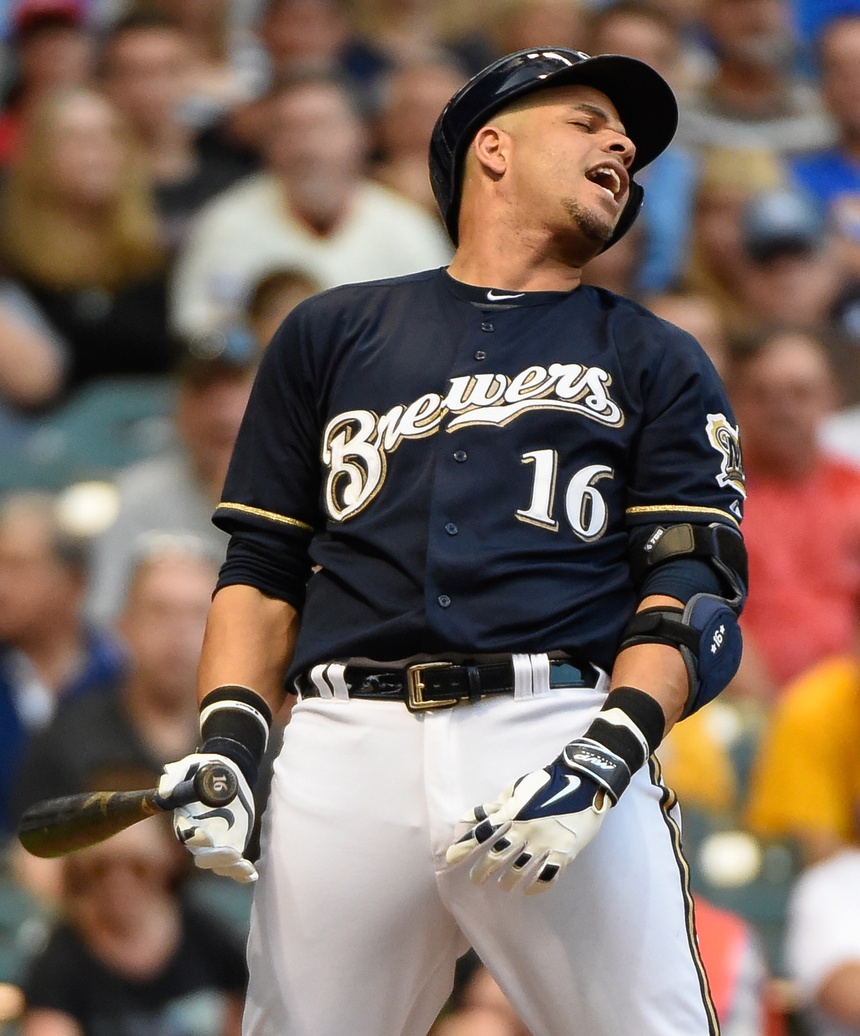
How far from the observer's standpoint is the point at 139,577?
538 centimetres

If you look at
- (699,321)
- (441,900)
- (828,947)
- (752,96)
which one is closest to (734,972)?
(828,947)

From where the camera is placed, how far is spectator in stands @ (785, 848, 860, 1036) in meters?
4.50

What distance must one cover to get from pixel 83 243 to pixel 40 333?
0.40 metres

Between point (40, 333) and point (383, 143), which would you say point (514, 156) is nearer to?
point (40, 333)

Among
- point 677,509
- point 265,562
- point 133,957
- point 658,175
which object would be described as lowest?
point 133,957

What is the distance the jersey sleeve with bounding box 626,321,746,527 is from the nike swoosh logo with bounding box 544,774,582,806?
497mm

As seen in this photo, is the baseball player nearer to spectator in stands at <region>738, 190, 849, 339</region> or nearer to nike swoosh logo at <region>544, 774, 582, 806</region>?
nike swoosh logo at <region>544, 774, 582, 806</region>

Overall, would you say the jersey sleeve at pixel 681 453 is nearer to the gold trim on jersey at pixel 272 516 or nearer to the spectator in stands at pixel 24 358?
the gold trim on jersey at pixel 272 516

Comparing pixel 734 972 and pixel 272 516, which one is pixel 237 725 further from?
pixel 734 972

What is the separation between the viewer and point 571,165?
9.60 ft

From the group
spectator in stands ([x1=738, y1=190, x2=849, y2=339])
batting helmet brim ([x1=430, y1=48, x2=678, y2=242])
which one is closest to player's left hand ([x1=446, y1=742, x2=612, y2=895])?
batting helmet brim ([x1=430, y1=48, x2=678, y2=242])

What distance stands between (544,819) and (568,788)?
6 centimetres

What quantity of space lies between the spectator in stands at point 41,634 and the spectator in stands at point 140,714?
0.30 meters

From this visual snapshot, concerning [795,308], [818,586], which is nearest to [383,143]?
[795,308]
